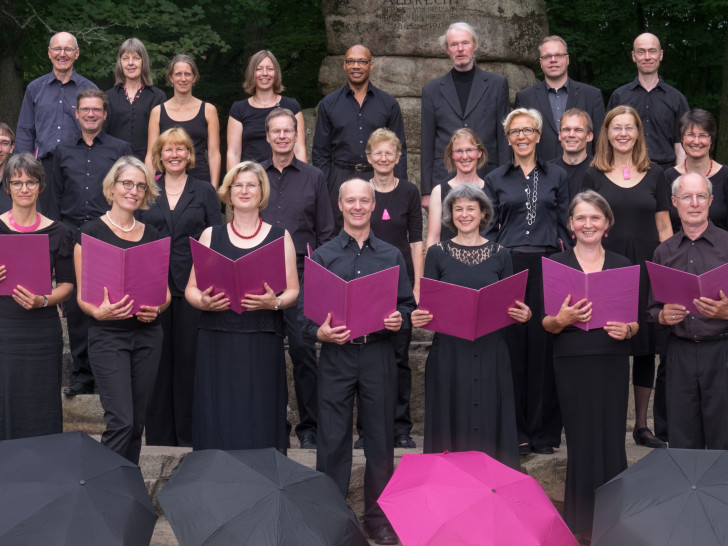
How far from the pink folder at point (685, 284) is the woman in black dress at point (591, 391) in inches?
10.3

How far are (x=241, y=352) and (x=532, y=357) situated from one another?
74.0 inches

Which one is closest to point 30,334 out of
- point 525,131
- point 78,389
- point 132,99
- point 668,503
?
point 78,389

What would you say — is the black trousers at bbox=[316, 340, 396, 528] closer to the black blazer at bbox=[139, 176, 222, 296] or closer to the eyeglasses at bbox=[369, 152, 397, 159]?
the black blazer at bbox=[139, 176, 222, 296]

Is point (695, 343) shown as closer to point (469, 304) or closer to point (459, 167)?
point (469, 304)

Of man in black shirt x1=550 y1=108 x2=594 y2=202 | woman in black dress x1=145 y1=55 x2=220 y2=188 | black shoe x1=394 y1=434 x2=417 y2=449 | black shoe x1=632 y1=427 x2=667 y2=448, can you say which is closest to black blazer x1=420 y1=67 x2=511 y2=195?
man in black shirt x1=550 y1=108 x2=594 y2=202

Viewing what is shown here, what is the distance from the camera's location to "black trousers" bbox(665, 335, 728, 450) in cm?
591

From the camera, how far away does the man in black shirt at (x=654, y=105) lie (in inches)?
328

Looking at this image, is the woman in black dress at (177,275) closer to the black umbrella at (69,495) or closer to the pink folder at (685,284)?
the black umbrella at (69,495)

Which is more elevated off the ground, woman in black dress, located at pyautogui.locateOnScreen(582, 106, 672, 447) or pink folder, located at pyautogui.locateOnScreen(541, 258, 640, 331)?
woman in black dress, located at pyautogui.locateOnScreen(582, 106, 672, 447)

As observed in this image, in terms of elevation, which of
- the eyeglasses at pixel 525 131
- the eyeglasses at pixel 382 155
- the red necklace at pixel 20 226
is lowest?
the red necklace at pixel 20 226

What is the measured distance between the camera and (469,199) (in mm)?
6117

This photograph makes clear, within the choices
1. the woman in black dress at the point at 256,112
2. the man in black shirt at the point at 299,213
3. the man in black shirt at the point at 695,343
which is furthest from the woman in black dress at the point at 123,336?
the man in black shirt at the point at 695,343

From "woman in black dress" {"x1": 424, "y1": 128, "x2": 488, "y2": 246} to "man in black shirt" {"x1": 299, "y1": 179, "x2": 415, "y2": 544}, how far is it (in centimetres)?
110

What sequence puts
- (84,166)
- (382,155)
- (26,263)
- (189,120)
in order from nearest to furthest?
(26,263) → (382,155) → (84,166) → (189,120)
